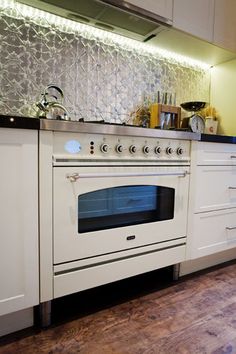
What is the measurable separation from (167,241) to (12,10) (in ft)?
5.28

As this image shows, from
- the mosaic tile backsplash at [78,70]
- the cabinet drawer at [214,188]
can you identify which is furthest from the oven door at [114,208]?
the mosaic tile backsplash at [78,70]

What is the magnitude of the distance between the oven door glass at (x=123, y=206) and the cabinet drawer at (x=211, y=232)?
0.81 ft

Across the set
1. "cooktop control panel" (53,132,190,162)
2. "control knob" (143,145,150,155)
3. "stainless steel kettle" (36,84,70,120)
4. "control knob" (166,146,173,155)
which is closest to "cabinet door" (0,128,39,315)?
"cooktop control panel" (53,132,190,162)

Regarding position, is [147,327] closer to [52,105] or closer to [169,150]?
[169,150]

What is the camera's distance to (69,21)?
5.35 feet

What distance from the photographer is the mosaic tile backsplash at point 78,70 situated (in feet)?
4.85

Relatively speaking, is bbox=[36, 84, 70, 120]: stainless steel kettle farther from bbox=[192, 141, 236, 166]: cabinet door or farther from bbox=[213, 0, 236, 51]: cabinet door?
bbox=[213, 0, 236, 51]: cabinet door

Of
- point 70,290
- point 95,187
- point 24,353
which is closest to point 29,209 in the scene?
point 95,187

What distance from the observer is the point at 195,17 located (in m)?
1.75

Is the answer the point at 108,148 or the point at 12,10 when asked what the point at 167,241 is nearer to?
the point at 108,148

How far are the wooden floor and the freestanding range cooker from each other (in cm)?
14

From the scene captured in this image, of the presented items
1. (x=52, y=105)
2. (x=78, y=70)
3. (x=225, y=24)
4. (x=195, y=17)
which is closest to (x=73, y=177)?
(x=52, y=105)

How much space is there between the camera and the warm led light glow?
1.49 meters

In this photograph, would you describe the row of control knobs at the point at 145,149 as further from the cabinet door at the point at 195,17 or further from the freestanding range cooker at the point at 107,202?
the cabinet door at the point at 195,17
